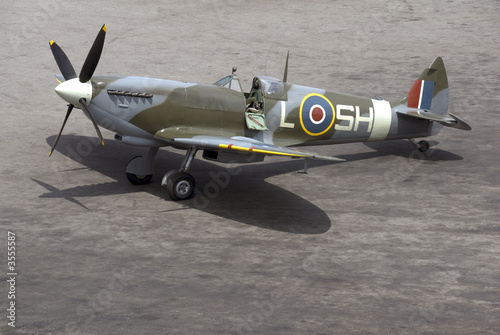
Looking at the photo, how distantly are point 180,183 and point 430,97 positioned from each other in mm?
7329

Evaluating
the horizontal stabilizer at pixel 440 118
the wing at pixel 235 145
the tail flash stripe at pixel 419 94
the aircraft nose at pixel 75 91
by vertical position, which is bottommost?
the wing at pixel 235 145

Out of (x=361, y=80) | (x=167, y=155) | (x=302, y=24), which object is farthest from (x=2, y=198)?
(x=302, y=24)

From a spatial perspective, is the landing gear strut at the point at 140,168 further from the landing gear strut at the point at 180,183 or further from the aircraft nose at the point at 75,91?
the aircraft nose at the point at 75,91

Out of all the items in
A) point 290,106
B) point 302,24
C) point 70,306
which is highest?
point 302,24

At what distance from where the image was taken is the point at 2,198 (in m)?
14.8

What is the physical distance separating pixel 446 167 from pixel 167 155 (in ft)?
22.8

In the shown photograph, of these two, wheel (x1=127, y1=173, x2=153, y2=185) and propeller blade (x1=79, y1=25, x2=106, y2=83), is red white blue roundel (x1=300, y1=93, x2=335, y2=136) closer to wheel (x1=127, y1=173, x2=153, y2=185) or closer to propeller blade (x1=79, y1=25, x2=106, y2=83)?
wheel (x1=127, y1=173, x2=153, y2=185)

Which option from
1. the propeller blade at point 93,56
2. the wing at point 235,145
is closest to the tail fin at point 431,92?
the wing at point 235,145

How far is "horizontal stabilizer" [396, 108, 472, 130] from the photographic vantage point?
1767 centimetres

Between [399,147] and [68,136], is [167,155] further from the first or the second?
[399,147]

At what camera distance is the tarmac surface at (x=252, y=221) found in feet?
34.0

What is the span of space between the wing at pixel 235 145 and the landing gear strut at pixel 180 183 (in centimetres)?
→ 39

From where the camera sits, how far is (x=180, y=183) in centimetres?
1486

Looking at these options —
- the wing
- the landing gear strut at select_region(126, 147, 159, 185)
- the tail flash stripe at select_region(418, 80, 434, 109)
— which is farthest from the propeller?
the tail flash stripe at select_region(418, 80, 434, 109)
